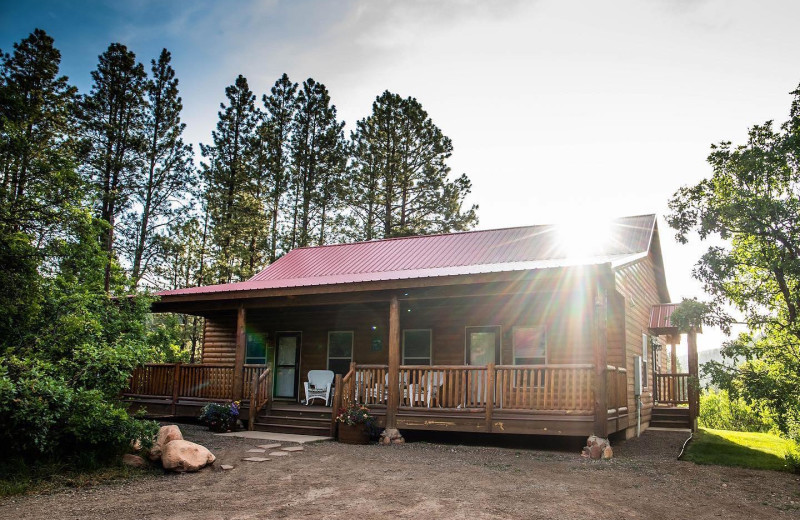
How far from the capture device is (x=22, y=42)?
819 inches

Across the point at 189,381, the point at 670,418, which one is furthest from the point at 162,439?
the point at 670,418

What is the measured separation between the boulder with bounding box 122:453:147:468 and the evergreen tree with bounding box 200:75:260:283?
19448 mm

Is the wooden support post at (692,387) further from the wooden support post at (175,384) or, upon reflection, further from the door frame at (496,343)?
the wooden support post at (175,384)

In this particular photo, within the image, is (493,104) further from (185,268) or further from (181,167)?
(185,268)

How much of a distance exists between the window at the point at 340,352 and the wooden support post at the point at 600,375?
7314mm

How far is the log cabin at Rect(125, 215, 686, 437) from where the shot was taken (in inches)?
404

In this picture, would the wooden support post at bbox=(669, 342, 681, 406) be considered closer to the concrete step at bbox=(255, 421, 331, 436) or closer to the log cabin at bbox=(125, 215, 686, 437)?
the log cabin at bbox=(125, 215, 686, 437)

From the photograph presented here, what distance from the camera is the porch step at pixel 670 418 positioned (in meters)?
15.9

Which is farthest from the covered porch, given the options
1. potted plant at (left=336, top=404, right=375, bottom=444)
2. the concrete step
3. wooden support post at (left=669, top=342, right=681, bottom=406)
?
wooden support post at (left=669, top=342, right=681, bottom=406)

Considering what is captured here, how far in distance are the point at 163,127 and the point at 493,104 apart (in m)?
18.3

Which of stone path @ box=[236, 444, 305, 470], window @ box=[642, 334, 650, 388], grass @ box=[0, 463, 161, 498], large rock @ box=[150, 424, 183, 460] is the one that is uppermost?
window @ box=[642, 334, 650, 388]

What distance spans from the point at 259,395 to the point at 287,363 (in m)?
3.49

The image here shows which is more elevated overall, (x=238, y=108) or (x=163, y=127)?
(x=238, y=108)

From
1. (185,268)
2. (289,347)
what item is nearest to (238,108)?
(185,268)
